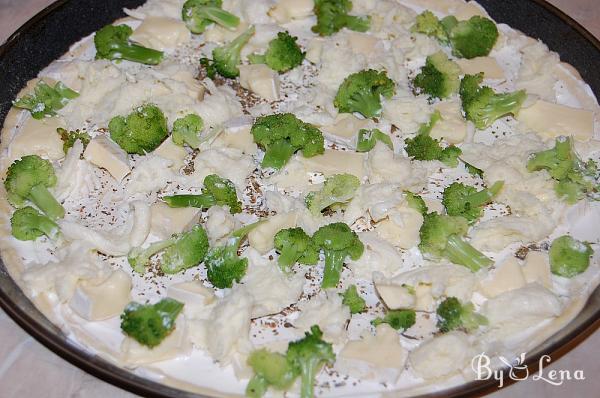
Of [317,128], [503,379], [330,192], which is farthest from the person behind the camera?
[317,128]

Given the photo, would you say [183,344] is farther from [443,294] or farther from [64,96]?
[64,96]

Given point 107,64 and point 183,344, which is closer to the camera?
point 183,344

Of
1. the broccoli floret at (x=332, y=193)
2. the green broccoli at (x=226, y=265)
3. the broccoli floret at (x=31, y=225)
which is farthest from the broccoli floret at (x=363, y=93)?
the broccoli floret at (x=31, y=225)

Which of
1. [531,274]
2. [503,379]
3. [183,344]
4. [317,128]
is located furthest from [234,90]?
[503,379]

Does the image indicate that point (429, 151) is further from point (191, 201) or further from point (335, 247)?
point (191, 201)

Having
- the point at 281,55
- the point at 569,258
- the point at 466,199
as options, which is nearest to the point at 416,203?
the point at 466,199

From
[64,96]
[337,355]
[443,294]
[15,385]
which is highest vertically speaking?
[443,294]

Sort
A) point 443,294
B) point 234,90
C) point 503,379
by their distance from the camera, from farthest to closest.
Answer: point 234,90
point 443,294
point 503,379

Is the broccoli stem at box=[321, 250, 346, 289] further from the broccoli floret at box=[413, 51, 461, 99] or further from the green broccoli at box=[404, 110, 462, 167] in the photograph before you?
the broccoli floret at box=[413, 51, 461, 99]
